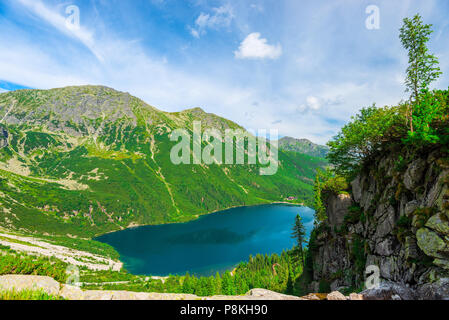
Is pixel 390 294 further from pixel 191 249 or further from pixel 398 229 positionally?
pixel 191 249

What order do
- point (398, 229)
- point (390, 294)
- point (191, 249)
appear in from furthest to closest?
1. point (191, 249)
2. point (398, 229)
3. point (390, 294)

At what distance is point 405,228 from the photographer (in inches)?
661

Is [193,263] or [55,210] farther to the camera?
[55,210]

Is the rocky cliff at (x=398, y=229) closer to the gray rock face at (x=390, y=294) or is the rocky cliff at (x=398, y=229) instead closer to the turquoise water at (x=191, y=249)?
the gray rock face at (x=390, y=294)

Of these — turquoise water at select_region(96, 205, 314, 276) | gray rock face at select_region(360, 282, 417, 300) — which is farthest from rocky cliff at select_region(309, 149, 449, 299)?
turquoise water at select_region(96, 205, 314, 276)

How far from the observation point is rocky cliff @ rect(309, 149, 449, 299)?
43.5ft

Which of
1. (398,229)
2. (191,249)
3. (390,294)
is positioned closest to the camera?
(390,294)

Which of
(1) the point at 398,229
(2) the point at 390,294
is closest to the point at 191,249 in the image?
(1) the point at 398,229

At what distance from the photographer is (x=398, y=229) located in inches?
689

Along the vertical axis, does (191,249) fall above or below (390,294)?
below

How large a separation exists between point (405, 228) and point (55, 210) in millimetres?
256408

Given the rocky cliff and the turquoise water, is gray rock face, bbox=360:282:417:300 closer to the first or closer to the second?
the rocky cliff
